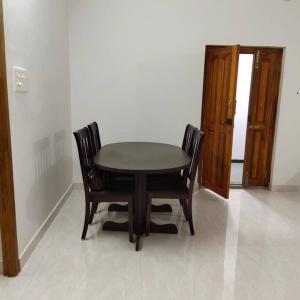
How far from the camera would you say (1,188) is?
1.90 meters

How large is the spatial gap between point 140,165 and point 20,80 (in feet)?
3.49

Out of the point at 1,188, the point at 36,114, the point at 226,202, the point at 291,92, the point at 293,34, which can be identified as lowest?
the point at 226,202

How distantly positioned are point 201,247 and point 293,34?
277 centimetres

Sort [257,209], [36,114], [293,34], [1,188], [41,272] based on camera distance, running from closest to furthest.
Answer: [1,188] < [41,272] < [36,114] < [257,209] < [293,34]

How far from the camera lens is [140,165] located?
234cm

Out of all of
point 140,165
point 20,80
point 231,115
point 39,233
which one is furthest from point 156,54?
point 39,233

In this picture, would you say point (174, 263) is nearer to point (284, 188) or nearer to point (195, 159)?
point (195, 159)

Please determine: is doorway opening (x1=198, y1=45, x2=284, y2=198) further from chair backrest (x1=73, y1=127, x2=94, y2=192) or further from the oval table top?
chair backrest (x1=73, y1=127, x2=94, y2=192)

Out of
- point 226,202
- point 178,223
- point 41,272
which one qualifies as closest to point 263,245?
point 178,223

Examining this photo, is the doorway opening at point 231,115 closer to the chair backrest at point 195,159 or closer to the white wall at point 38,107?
the chair backrest at point 195,159

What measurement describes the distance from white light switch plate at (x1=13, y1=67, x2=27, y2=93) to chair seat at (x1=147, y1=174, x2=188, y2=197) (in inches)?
48.7

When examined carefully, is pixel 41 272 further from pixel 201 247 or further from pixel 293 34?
pixel 293 34

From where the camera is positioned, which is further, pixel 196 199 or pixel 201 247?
pixel 196 199

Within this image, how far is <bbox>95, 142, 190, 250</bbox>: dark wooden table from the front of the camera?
2.28m
